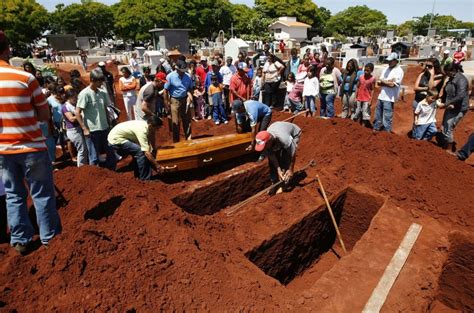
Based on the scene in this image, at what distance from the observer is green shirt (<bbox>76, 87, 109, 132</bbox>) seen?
5.14m

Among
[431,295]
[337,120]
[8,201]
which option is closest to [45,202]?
[8,201]

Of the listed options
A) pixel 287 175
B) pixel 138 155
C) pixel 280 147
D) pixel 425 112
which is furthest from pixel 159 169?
pixel 425 112

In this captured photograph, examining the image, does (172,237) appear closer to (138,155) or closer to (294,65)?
(138,155)

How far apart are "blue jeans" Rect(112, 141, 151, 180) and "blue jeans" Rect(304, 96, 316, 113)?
5005 millimetres

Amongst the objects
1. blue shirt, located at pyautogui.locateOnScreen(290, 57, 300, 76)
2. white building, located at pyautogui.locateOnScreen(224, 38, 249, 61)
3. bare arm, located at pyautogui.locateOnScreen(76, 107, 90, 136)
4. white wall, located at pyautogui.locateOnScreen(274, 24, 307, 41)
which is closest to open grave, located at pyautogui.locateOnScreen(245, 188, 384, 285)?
bare arm, located at pyautogui.locateOnScreen(76, 107, 90, 136)

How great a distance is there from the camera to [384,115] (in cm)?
764

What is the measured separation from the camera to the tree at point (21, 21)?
34.0m

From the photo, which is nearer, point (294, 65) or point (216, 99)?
point (216, 99)

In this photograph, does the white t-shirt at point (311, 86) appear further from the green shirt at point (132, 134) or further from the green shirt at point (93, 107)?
the green shirt at point (93, 107)

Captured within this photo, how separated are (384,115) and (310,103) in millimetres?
1951

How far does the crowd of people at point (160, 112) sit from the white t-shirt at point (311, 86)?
26mm

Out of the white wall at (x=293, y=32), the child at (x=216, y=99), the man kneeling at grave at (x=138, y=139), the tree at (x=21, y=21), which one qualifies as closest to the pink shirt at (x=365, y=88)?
the child at (x=216, y=99)

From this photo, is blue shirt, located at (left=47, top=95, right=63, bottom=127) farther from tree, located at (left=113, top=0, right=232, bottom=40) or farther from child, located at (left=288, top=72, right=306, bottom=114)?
tree, located at (left=113, top=0, right=232, bottom=40)

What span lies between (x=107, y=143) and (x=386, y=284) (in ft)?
15.6
